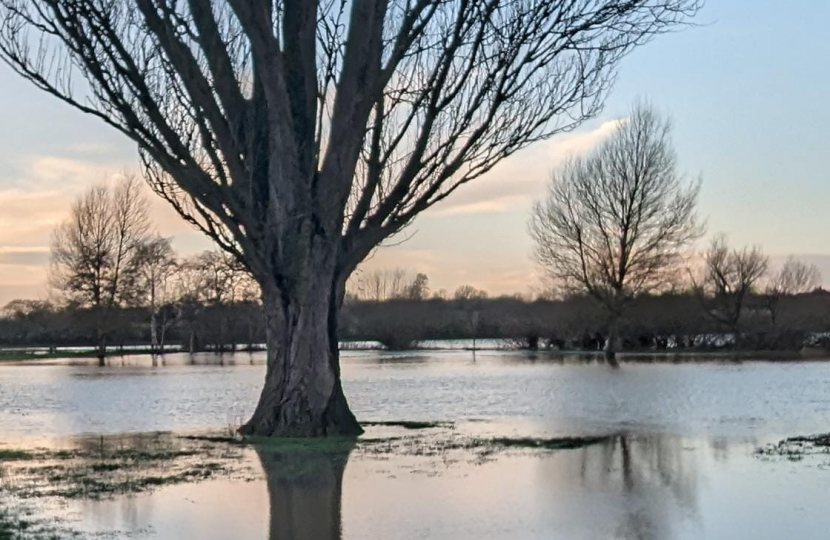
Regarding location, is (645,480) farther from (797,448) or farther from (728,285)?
(728,285)

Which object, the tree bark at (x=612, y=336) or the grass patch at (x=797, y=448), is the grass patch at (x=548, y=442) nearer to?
the grass patch at (x=797, y=448)

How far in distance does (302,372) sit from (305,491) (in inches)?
182

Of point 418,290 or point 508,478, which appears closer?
point 508,478

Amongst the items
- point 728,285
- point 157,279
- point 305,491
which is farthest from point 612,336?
point 305,491

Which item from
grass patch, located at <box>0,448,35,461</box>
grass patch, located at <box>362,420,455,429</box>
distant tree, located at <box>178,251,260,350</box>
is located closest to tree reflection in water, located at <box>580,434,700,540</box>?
grass patch, located at <box>362,420,455,429</box>

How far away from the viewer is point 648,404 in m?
20.1

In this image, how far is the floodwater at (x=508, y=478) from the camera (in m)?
7.69

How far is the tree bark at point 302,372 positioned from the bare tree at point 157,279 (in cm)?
5129

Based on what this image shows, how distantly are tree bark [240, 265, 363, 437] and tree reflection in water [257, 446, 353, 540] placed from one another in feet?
4.15

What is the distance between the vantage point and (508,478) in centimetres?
1009

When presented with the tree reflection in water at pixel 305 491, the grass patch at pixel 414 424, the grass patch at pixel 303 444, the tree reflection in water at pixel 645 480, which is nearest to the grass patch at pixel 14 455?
the grass patch at pixel 303 444

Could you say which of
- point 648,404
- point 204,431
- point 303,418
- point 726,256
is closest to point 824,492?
point 303,418

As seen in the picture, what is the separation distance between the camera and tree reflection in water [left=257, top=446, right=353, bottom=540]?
762 centimetres

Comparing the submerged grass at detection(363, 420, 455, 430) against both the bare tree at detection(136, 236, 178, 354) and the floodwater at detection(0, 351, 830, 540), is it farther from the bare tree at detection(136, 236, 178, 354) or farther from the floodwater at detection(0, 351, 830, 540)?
the bare tree at detection(136, 236, 178, 354)
